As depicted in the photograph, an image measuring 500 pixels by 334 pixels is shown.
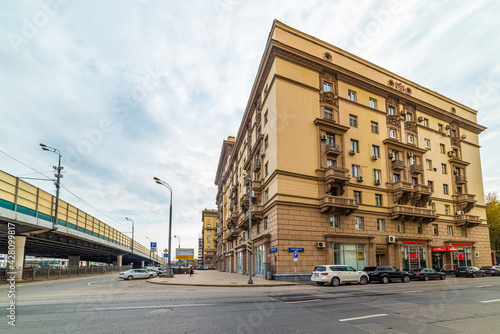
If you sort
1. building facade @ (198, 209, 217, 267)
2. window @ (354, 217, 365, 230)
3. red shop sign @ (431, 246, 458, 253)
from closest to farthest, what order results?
window @ (354, 217, 365, 230) → red shop sign @ (431, 246, 458, 253) → building facade @ (198, 209, 217, 267)

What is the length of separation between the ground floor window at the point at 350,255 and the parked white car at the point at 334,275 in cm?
680

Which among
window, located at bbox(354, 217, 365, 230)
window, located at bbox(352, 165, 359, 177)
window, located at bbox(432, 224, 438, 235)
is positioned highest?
window, located at bbox(352, 165, 359, 177)

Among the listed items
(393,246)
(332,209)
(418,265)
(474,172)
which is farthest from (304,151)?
(474,172)

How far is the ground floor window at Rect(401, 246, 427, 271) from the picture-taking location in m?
34.6

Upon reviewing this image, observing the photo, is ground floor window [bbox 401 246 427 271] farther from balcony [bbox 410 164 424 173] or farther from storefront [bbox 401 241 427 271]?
balcony [bbox 410 164 424 173]

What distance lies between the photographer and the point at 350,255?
31047 mm

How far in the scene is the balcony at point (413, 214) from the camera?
112ft

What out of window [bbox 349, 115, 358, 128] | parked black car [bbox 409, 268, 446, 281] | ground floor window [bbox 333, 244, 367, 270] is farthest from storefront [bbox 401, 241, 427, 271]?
window [bbox 349, 115, 358, 128]

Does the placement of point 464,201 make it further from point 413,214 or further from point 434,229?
point 413,214

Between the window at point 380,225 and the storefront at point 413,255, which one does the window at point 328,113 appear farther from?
the storefront at point 413,255

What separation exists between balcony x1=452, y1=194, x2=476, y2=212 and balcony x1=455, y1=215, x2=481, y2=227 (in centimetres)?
125

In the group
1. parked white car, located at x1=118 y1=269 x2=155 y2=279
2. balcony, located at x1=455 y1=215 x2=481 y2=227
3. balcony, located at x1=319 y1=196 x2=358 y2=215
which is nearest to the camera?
balcony, located at x1=319 y1=196 x2=358 y2=215

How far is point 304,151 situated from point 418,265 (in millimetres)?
19941

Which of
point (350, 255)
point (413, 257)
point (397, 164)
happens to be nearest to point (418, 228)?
point (413, 257)
